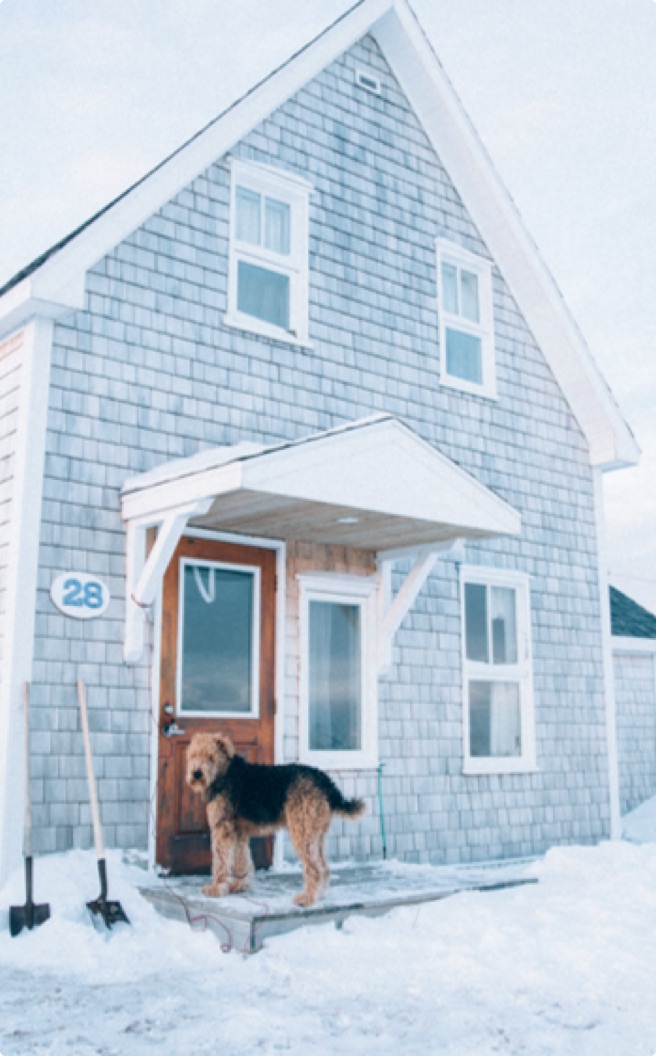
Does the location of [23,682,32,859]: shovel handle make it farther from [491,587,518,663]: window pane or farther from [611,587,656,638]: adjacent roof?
[611,587,656,638]: adjacent roof

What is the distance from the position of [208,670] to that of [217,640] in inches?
8.6

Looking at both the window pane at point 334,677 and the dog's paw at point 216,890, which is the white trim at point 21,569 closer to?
the dog's paw at point 216,890

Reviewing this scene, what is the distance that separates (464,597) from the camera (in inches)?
369

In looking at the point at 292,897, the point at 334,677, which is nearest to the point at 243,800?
the point at 292,897

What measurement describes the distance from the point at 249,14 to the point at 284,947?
680 cm

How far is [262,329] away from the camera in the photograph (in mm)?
8266

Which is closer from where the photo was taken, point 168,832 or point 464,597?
point 168,832

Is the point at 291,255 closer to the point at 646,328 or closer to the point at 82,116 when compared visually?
the point at 82,116

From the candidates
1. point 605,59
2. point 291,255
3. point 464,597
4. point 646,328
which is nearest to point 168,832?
point 464,597

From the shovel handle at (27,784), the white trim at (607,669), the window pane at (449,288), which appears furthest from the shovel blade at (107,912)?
the window pane at (449,288)

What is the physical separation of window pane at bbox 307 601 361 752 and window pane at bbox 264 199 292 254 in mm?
2872

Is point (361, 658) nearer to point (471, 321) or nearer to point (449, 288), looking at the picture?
point (471, 321)

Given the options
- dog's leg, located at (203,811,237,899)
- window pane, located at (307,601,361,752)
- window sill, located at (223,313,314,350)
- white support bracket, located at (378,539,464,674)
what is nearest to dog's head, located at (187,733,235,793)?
dog's leg, located at (203,811,237,899)

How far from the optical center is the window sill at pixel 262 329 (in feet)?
26.5
